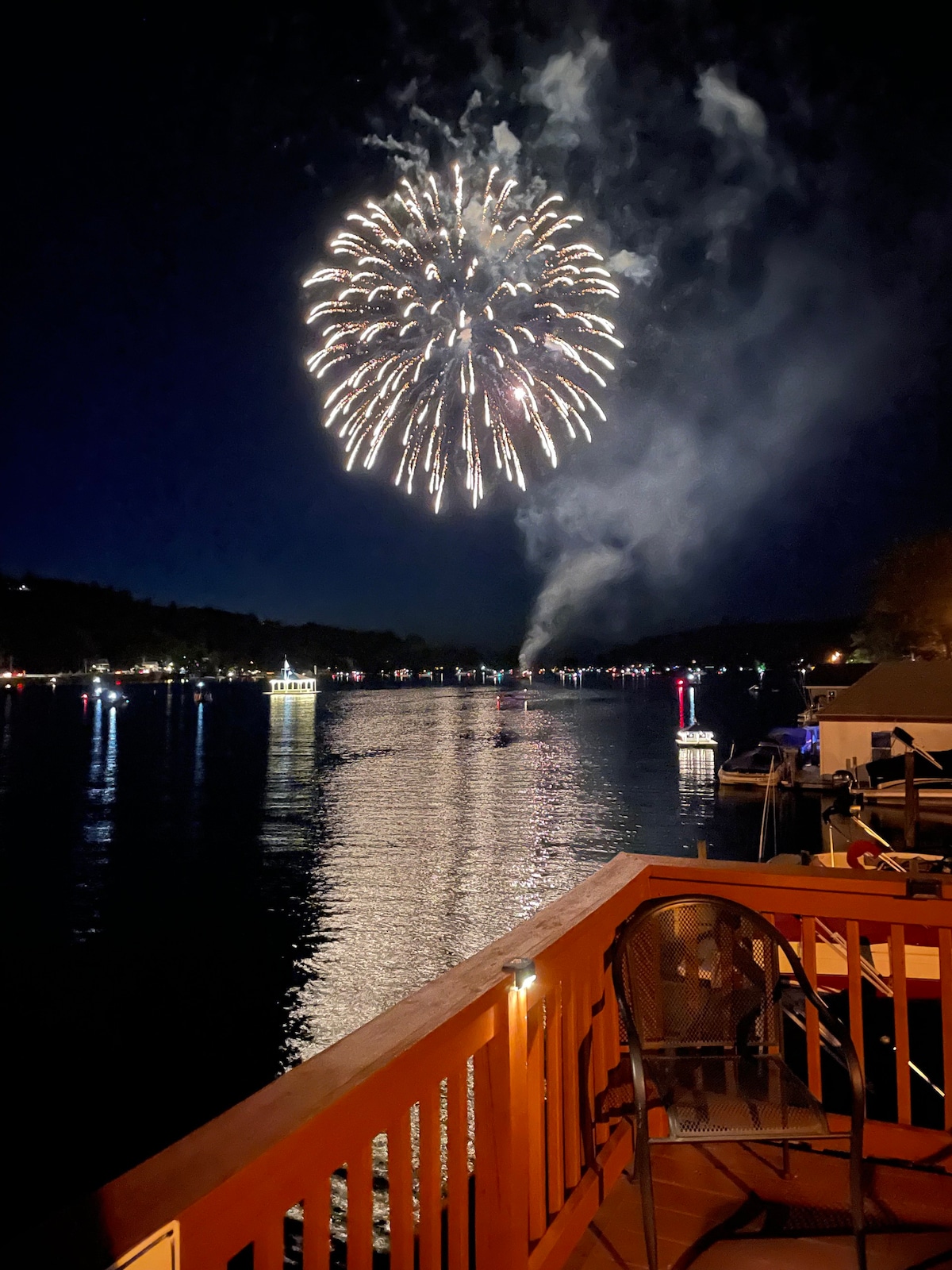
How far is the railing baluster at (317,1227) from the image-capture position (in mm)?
1290

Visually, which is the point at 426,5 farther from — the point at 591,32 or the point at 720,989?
the point at 720,989

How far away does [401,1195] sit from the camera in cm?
153

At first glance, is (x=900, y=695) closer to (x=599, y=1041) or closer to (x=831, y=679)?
(x=831, y=679)

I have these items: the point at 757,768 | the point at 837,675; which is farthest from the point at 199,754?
the point at 837,675

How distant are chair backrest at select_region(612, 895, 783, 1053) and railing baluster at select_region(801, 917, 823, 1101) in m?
0.23

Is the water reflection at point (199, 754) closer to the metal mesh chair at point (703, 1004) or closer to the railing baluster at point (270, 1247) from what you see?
the metal mesh chair at point (703, 1004)

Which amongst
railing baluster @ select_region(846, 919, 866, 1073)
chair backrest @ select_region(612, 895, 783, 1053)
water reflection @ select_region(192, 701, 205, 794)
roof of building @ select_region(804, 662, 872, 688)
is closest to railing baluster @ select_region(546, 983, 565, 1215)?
chair backrest @ select_region(612, 895, 783, 1053)

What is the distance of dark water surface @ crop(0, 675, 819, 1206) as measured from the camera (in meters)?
11.9

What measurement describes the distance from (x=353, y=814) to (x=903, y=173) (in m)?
25.1

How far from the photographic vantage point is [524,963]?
1.93 metres

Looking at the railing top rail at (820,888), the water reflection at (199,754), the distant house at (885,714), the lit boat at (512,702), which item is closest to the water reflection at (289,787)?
the water reflection at (199,754)

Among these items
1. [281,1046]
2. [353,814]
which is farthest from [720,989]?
[353,814]

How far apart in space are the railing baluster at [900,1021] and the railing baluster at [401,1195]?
178 cm

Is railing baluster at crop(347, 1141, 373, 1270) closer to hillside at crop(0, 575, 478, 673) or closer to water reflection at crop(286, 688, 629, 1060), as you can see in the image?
water reflection at crop(286, 688, 629, 1060)
